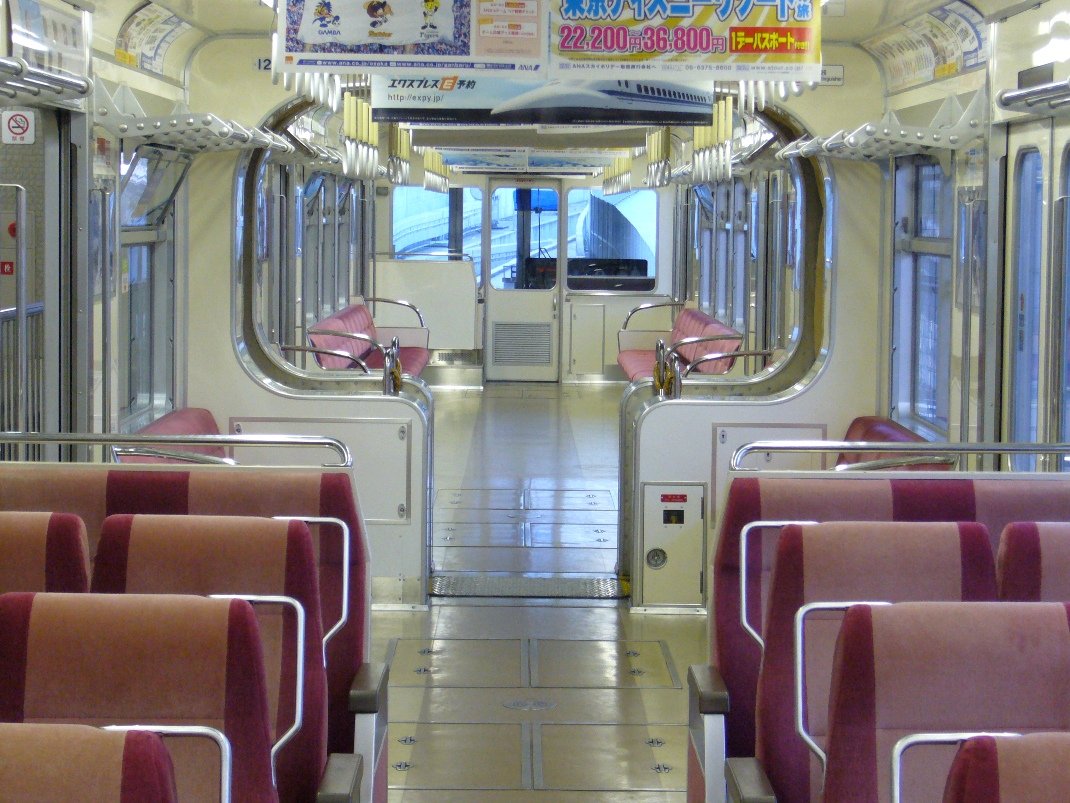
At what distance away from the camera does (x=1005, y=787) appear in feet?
5.26

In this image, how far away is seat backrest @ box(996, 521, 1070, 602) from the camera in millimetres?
3051

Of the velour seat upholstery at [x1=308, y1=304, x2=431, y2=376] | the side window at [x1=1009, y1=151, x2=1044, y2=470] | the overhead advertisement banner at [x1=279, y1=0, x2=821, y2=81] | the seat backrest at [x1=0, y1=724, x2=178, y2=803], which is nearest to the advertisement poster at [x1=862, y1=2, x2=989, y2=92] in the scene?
the side window at [x1=1009, y1=151, x2=1044, y2=470]

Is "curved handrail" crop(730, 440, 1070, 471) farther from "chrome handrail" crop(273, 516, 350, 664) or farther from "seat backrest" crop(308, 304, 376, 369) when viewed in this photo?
"seat backrest" crop(308, 304, 376, 369)

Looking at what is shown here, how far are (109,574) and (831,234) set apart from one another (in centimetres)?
453

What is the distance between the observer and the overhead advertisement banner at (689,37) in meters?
4.97

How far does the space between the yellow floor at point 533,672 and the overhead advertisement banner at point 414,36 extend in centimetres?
238

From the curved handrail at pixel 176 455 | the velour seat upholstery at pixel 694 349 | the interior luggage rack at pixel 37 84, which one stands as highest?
the interior luggage rack at pixel 37 84

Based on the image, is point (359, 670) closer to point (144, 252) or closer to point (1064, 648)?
point (1064, 648)

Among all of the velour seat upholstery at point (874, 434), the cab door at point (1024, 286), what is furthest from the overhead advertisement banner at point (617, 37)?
the velour seat upholstery at point (874, 434)

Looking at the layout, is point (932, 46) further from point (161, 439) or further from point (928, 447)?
point (161, 439)

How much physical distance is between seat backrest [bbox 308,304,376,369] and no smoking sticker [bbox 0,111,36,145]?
15.4 ft

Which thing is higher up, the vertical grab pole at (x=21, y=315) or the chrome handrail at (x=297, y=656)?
the vertical grab pole at (x=21, y=315)

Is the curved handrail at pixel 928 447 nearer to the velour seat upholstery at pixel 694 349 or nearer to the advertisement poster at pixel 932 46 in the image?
the advertisement poster at pixel 932 46

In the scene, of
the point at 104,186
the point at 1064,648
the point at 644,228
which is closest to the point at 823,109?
the point at 104,186
